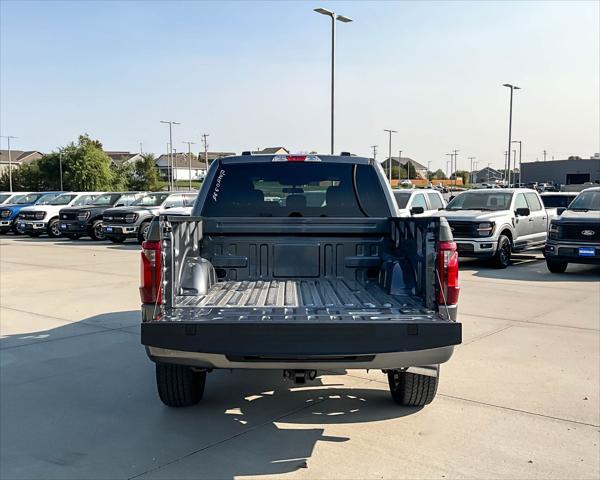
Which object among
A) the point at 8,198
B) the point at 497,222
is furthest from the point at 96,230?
the point at 497,222

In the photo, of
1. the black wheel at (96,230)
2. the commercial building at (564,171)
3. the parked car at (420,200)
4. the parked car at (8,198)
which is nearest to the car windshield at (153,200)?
the black wheel at (96,230)

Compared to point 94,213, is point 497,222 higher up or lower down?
higher up

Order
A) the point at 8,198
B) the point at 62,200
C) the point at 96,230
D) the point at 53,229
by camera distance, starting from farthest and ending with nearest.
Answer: the point at 8,198, the point at 62,200, the point at 53,229, the point at 96,230

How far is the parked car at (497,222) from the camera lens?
1380 cm

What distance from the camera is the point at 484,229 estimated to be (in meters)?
13.8

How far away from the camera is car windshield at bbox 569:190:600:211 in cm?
1408

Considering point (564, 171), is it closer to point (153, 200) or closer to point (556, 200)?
point (556, 200)

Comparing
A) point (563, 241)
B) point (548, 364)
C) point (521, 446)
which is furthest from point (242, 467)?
point (563, 241)

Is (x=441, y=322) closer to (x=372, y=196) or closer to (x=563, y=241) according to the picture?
(x=372, y=196)

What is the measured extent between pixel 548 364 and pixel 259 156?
3.50 metres

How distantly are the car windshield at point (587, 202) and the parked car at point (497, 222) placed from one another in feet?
3.59

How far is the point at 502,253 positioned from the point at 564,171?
98.1 metres

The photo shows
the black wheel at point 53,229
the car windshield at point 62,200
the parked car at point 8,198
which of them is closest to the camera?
the black wheel at point 53,229

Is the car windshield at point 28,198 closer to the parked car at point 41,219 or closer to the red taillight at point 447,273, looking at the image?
the parked car at point 41,219
